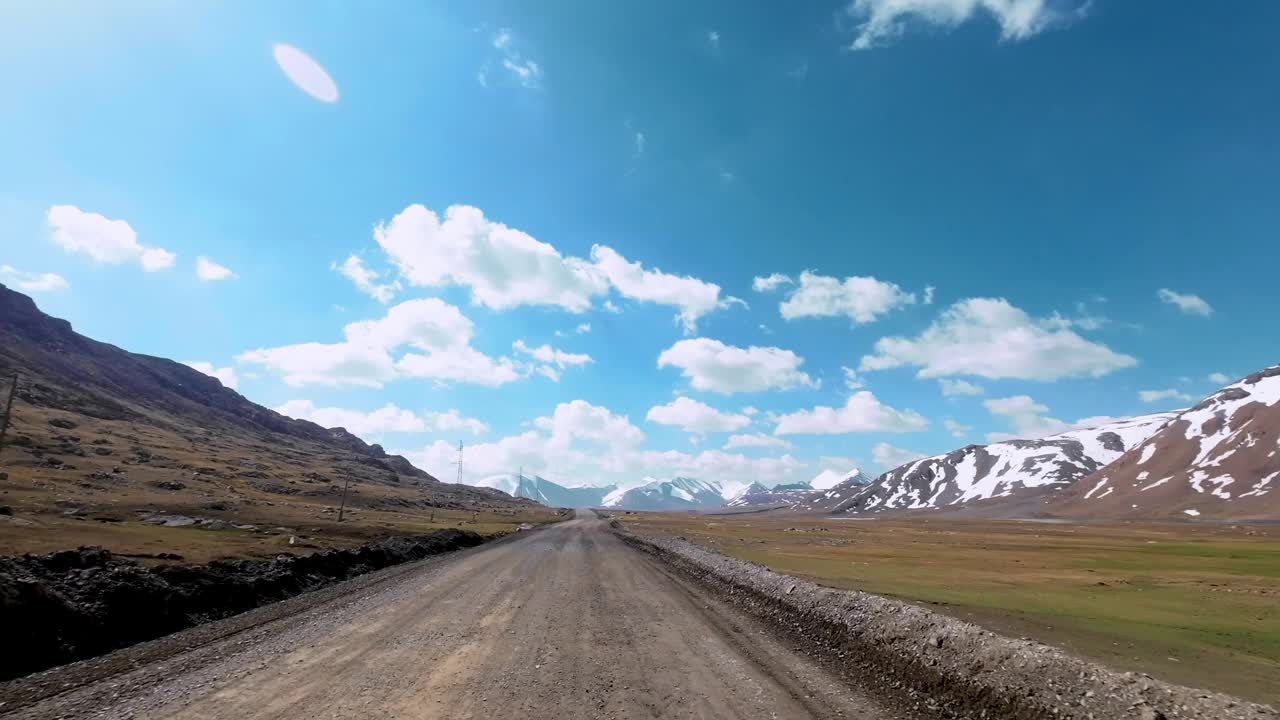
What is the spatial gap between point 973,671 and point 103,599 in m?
23.0

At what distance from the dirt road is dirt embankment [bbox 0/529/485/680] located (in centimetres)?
312

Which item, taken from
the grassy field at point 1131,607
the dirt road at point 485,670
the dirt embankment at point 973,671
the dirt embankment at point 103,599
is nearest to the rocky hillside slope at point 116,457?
the dirt embankment at point 103,599

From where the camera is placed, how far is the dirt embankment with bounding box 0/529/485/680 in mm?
13836

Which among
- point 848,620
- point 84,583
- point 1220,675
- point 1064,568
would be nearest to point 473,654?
point 848,620

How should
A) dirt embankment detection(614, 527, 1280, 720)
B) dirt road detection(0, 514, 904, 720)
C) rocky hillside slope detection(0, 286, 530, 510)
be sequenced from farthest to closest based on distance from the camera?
rocky hillside slope detection(0, 286, 530, 510), dirt road detection(0, 514, 904, 720), dirt embankment detection(614, 527, 1280, 720)

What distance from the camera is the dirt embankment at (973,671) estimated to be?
9.60 m

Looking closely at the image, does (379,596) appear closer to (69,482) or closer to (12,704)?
(12,704)

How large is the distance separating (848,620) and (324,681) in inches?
543

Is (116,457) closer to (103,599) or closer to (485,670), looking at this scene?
(103,599)

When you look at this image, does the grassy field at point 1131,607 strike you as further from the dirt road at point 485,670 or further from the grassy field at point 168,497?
the grassy field at point 168,497

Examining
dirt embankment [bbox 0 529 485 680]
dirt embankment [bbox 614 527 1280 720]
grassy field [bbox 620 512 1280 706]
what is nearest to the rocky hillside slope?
dirt embankment [bbox 0 529 485 680]

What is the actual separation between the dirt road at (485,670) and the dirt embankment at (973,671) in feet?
5.35

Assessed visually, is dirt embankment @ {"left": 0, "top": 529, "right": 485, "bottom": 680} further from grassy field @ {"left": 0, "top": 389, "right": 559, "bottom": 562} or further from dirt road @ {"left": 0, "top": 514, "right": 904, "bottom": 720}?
grassy field @ {"left": 0, "top": 389, "right": 559, "bottom": 562}

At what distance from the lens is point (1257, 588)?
93.7 feet
